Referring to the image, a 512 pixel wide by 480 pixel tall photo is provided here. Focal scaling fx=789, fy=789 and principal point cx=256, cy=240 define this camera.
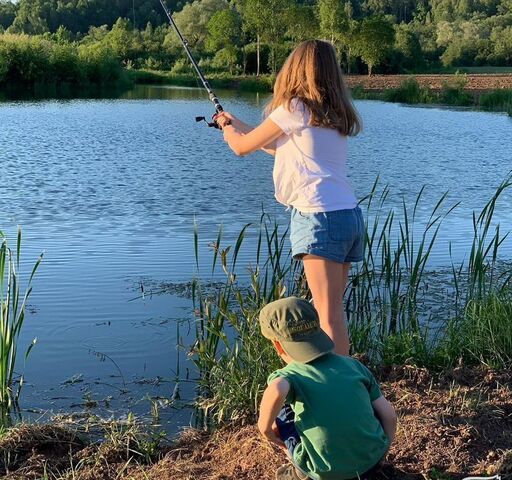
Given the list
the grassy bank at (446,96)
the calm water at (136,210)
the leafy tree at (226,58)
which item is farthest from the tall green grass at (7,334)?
the leafy tree at (226,58)

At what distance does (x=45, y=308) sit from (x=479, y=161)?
10020 millimetres

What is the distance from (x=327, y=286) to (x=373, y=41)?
50.0 metres

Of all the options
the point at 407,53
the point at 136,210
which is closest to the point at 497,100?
the point at 136,210

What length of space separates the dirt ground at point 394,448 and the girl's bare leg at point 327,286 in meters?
0.46

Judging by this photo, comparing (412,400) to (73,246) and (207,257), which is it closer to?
→ (207,257)

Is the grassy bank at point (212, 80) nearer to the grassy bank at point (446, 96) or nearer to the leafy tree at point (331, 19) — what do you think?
the grassy bank at point (446, 96)

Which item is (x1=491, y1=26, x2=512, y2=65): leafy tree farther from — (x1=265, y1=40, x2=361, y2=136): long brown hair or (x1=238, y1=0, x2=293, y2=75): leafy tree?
(x1=265, y1=40, x2=361, y2=136): long brown hair

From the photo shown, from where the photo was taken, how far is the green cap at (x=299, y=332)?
2.27m

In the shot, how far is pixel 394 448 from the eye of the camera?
2.73 metres

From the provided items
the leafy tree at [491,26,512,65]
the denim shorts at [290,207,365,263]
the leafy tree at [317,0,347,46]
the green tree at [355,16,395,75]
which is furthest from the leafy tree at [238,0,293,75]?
the denim shorts at [290,207,365,263]

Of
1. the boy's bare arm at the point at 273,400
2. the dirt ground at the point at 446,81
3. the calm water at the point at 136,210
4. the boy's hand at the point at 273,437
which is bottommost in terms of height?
the calm water at the point at 136,210

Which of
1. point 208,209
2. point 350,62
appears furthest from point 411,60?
point 208,209

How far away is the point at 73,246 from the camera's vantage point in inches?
283

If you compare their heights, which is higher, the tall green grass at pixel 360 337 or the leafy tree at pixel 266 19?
the leafy tree at pixel 266 19
